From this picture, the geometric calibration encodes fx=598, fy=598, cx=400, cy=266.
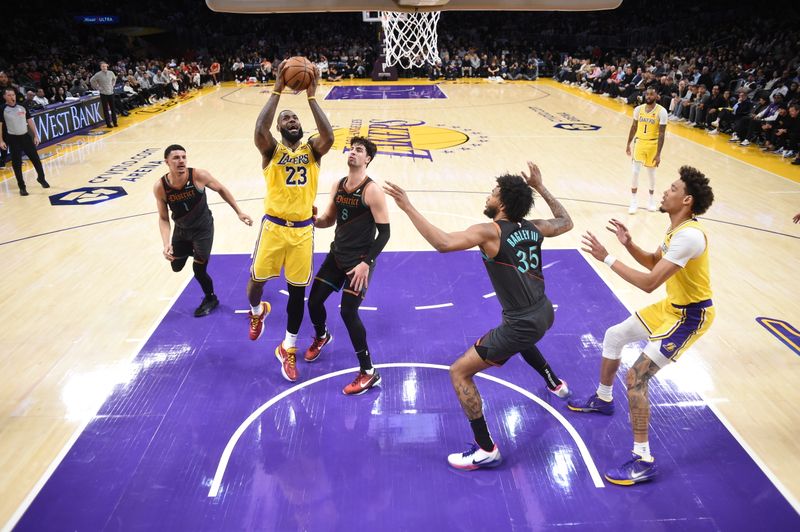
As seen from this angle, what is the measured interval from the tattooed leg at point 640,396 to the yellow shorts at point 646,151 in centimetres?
577

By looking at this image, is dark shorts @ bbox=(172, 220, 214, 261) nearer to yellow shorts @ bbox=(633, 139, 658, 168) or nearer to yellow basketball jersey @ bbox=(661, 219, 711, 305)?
yellow basketball jersey @ bbox=(661, 219, 711, 305)

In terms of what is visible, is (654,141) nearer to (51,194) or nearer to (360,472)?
(360,472)

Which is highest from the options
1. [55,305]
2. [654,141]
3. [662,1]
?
[662,1]

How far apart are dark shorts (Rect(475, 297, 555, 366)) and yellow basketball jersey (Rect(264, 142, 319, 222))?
1.92 meters

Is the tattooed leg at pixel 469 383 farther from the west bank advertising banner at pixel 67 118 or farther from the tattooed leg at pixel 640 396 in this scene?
the west bank advertising banner at pixel 67 118

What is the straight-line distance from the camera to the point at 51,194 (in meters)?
10.1

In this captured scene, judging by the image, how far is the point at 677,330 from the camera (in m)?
3.91

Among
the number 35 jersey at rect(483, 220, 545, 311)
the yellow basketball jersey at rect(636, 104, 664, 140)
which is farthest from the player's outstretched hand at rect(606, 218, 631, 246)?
the yellow basketball jersey at rect(636, 104, 664, 140)

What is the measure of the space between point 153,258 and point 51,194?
155 inches

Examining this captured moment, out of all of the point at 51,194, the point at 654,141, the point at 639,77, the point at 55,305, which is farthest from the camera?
the point at 639,77

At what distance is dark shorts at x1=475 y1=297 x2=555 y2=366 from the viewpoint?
378cm

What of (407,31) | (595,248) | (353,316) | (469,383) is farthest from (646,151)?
(469,383)

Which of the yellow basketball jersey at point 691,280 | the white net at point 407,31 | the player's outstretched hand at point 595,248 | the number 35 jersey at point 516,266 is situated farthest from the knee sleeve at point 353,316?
the white net at point 407,31

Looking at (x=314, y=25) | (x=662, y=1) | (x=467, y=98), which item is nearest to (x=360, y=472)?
(x=467, y=98)
